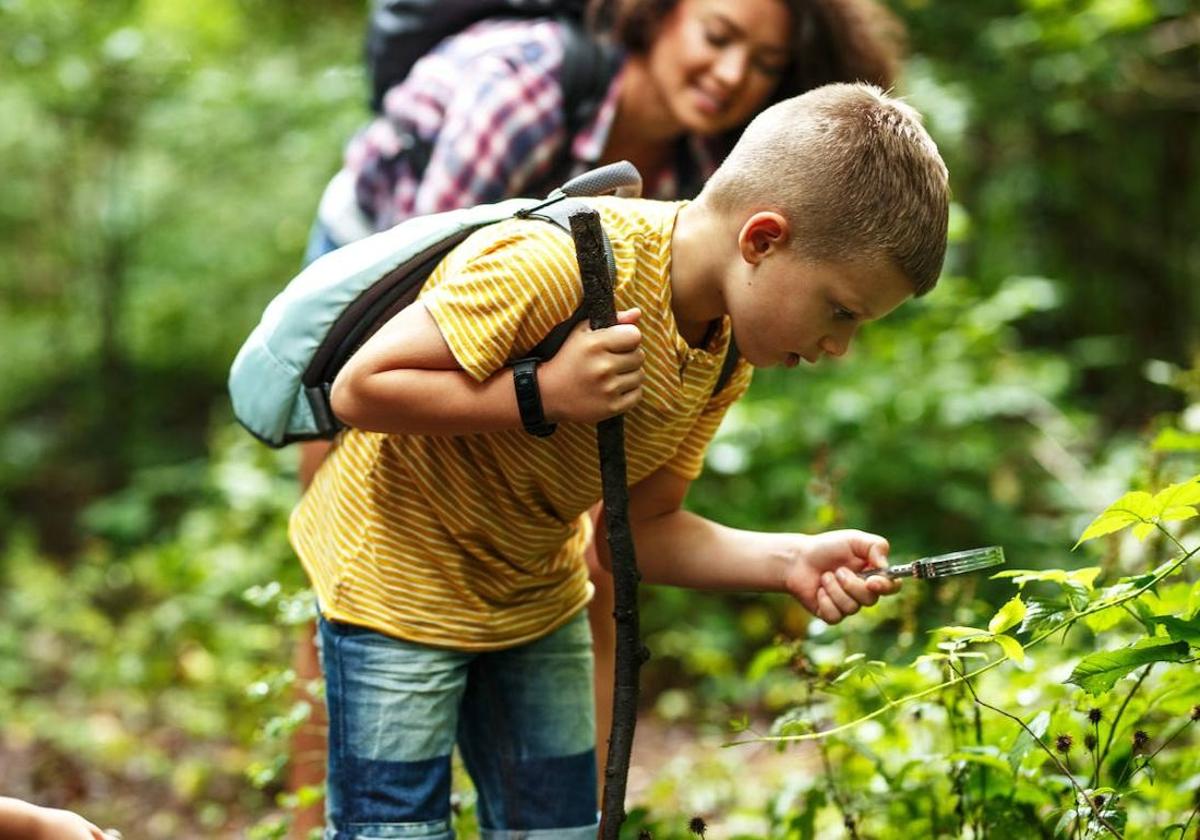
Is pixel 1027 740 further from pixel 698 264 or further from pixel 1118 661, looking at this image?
pixel 698 264

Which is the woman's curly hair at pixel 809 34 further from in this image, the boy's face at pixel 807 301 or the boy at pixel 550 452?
the boy's face at pixel 807 301

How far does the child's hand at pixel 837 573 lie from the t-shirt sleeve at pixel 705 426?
238mm

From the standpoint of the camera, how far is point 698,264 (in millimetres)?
1870

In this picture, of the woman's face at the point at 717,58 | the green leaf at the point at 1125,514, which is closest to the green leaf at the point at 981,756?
the green leaf at the point at 1125,514

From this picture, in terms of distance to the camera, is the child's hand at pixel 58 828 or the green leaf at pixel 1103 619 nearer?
the child's hand at pixel 58 828

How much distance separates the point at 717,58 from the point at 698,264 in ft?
4.59

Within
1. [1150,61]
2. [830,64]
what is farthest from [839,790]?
[1150,61]

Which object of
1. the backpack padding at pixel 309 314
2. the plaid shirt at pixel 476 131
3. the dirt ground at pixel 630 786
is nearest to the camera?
the backpack padding at pixel 309 314

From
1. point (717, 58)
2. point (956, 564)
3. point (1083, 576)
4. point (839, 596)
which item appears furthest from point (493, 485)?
point (717, 58)

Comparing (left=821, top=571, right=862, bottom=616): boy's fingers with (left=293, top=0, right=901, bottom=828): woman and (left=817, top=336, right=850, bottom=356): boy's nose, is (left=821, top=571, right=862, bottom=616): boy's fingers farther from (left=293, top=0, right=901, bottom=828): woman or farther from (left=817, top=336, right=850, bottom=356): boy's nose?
(left=293, top=0, right=901, bottom=828): woman

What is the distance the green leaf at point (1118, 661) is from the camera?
1.73 meters

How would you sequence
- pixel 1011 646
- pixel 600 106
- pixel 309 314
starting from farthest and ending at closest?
pixel 600 106, pixel 309 314, pixel 1011 646

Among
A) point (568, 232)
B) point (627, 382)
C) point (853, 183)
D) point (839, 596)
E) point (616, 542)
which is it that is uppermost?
point (853, 183)

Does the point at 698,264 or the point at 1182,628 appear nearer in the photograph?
the point at 1182,628
